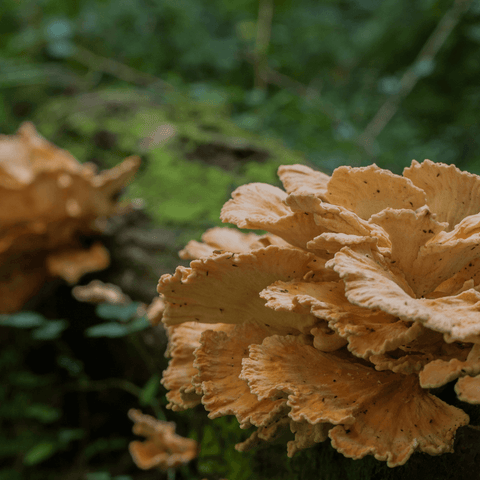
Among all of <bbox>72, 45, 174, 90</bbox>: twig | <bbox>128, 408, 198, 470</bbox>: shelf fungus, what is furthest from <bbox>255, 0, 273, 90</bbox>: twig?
<bbox>128, 408, 198, 470</bbox>: shelf fungus

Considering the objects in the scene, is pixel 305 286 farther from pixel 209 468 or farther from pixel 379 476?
pixel 209 468

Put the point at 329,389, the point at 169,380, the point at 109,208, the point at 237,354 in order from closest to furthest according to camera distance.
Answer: the point at 329,389
the point at 237,354
the point at 169,380
the point at 109,208

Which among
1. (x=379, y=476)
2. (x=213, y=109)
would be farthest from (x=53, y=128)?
(x=379, y=476)

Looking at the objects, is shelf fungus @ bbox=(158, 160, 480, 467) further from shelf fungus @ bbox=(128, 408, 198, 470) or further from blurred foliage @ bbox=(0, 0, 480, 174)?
blurred foliage @ bbox=(0, 0, 480, 174)

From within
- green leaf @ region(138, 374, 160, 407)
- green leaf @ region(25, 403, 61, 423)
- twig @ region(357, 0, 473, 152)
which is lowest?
green leaf @ region(138, 374, 160, 407)

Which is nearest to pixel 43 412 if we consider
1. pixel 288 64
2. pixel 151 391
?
pixel 151 391

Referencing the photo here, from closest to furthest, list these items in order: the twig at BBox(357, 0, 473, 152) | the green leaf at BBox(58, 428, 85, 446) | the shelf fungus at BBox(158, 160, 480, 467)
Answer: the shelf fungus at BBox(158, 160, 480, 467), the green leaf at BBox(58, 428, 85, 446), the twig at BBox(357, 0, 473, 152)

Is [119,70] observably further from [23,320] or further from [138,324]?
[138,324]
